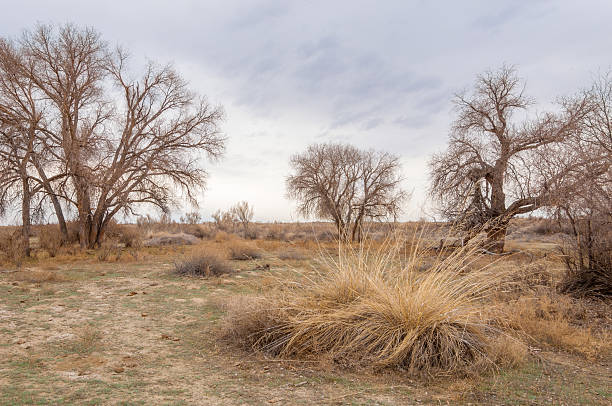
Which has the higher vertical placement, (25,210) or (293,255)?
(25,210)

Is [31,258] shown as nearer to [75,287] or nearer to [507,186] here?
[75,287]

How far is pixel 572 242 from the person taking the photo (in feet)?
25.1

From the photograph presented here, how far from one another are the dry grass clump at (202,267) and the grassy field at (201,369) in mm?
3421

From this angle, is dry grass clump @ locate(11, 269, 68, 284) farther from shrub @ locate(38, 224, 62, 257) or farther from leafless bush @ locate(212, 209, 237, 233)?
leafless bush @ locate(212, 209, 237, 233)

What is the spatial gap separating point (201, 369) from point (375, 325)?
→ 5.91 ft

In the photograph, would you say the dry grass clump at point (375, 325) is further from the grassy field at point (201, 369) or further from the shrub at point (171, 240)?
the shrub at point (171, 240)

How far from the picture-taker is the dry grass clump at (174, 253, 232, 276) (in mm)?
10094

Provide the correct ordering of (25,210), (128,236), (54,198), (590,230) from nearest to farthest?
(590,230)
(25,210)
(54,198)
(128,236)

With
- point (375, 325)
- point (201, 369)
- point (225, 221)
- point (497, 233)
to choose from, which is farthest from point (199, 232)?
point (375, 325)

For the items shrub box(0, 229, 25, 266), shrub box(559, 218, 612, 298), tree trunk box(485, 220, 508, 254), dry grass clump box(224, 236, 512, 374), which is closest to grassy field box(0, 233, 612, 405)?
dry grass clump box(224, 236, 512, 374)

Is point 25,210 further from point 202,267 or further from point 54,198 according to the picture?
point 202,267

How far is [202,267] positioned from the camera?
33.6 ft

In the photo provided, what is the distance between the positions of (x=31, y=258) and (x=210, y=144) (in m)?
10.5

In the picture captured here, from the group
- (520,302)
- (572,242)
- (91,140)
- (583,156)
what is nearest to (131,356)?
(520,302)
